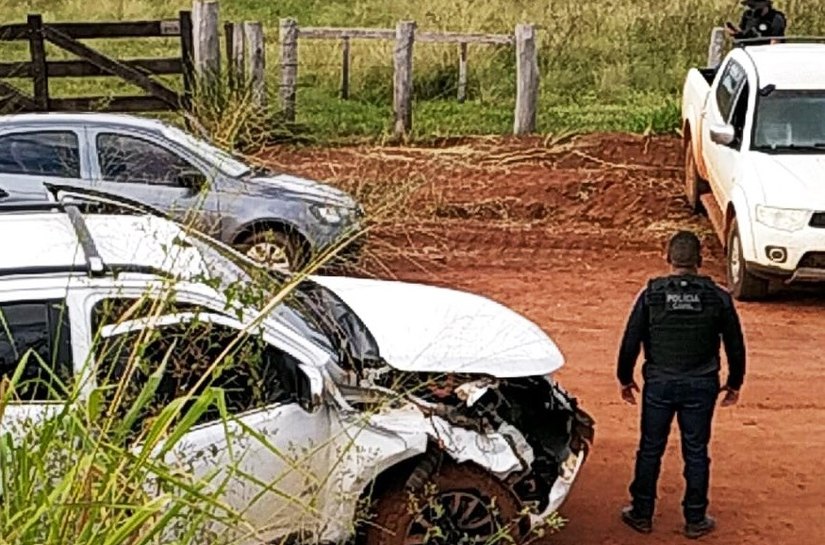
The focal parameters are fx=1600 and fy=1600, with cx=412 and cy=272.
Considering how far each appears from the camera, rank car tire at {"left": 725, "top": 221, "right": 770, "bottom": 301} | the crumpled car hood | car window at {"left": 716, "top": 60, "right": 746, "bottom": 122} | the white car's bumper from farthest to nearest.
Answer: car window at {"left": 716, "top": 60, "right": 746, "bottom": 122}
car tire at {"left": 725, "top": 221, "right": 770, "bottom": 301}
the white car's bumper
the crumpled car hood

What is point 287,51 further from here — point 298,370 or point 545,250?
point 298,370

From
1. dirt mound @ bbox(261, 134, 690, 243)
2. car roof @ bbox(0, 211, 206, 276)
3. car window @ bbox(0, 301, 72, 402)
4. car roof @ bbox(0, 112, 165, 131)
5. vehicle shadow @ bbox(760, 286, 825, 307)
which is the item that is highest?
car roof @ bbox(0, 211, 206, 276)

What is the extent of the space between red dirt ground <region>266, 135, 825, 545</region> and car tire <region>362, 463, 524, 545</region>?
107cm

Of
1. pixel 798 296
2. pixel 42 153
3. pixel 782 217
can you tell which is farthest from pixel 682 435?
pixel 42 153

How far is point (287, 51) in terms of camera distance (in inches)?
732

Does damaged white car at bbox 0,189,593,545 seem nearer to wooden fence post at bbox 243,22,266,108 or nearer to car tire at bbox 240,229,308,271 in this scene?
car tire at bbox 240,229,308,271

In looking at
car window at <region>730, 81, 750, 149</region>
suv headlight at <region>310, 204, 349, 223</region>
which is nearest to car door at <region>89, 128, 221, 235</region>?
suv headlight at <region>310, 204, 349, 223</region>

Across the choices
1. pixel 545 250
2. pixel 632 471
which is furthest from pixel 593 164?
pixel 632 471

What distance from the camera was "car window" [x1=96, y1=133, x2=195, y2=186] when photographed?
12094 millimetres

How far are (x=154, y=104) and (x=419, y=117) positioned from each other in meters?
3.49

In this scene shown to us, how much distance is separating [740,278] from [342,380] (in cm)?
662

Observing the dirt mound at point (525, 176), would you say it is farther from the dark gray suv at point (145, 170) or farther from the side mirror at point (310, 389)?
the side mirror at point (310, 389)

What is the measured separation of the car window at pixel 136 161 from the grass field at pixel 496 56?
6.69 m

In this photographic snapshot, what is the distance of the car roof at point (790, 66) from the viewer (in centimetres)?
1352
